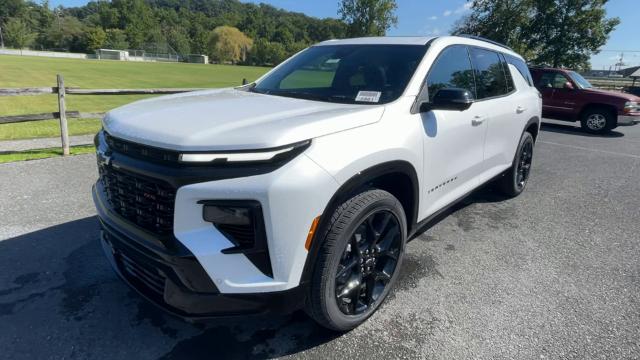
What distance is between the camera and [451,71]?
3297 mm

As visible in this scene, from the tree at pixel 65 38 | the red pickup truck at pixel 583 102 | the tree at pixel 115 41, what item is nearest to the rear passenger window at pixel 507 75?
the red pickup truck at pixel 583 102

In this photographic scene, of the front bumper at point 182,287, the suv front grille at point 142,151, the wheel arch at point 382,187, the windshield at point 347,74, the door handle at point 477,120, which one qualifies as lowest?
the front bumper at point 182,287

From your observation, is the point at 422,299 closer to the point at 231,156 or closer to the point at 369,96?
the point at 369,96

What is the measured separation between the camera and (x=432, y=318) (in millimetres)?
2672

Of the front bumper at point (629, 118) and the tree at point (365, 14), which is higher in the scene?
the tree at point (365, 14)

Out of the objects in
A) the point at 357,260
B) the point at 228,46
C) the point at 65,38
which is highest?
the point at 65,38

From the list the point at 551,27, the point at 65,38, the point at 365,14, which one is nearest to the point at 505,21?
the point at 551,27

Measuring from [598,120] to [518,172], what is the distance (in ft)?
28.6

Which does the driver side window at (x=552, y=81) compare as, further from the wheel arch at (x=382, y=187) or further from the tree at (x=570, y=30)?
the tree at (x=570, y=30)

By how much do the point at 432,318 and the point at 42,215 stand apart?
154 inches

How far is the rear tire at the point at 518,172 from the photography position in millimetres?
4820

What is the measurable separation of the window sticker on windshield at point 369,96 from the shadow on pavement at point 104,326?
5.00ft

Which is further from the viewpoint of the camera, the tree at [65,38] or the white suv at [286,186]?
the tree at [65,38]

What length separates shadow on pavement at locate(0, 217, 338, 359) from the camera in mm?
2301
